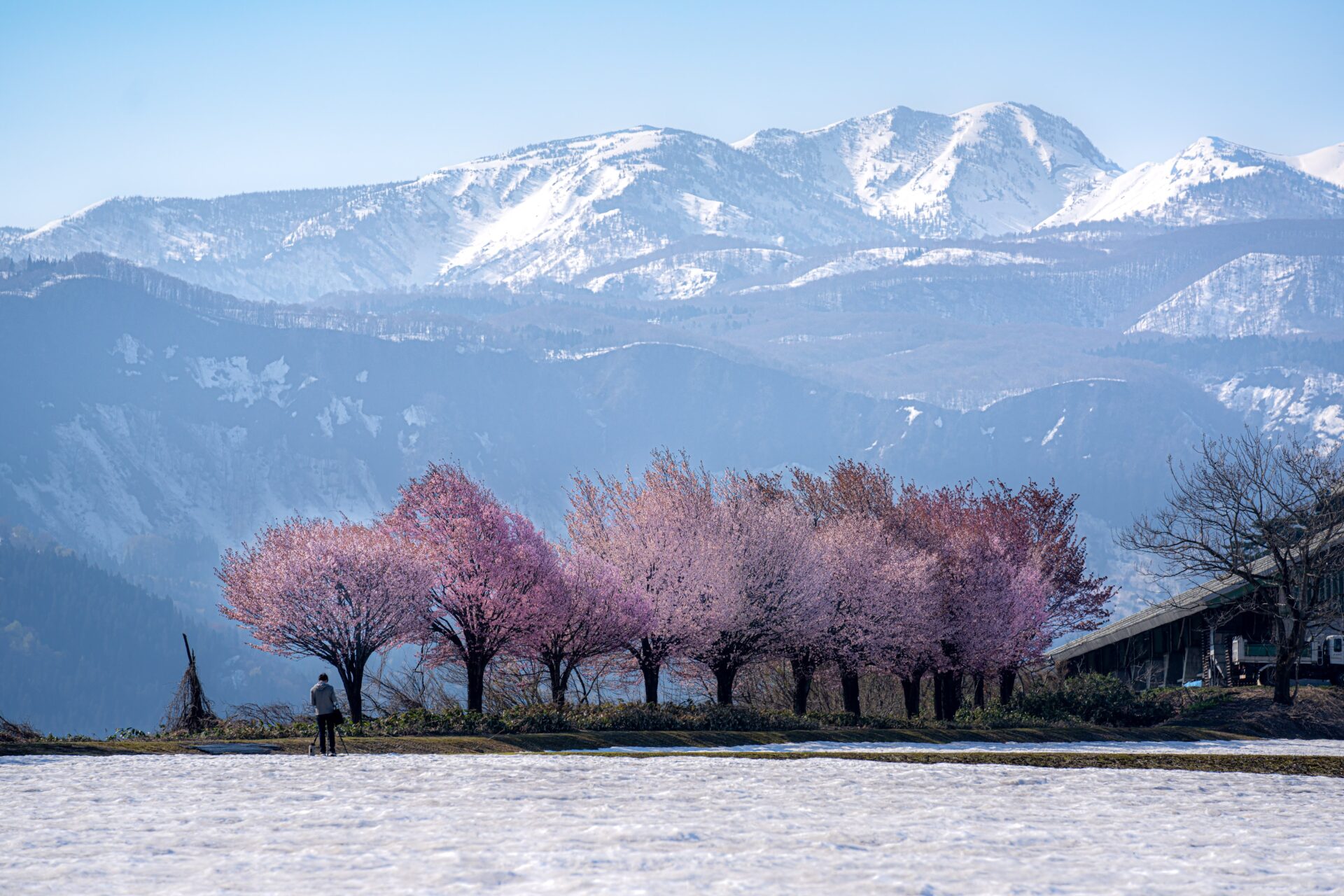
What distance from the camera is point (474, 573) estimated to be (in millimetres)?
56438

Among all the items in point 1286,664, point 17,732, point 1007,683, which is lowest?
point 1007,683

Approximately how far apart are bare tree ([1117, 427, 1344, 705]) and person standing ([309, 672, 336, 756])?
36551 mm

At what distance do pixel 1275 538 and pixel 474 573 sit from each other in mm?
32183

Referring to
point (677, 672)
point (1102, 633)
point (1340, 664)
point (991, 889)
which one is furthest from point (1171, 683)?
point (991, 889)

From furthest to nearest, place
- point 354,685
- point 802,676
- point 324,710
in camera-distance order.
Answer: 1. point 802,676
2. point 354,685
3. point 324,710

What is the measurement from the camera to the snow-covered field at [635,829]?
69.2 feet

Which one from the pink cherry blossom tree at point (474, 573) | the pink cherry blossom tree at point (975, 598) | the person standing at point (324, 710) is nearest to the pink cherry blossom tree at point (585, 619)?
the pink cherry blossom tree at point (474, 573)

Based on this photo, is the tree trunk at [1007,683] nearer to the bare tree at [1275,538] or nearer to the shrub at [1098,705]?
the shrub at [1098,705]

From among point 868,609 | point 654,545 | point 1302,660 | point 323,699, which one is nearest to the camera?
point 323,699

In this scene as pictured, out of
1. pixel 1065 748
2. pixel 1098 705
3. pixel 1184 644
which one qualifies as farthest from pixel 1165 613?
pixel 1065 748

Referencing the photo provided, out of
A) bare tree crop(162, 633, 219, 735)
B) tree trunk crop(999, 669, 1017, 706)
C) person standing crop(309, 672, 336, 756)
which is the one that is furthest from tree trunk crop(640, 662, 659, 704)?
person standing crop(309, 672, 336, 756)

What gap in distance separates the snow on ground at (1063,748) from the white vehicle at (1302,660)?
17650mm

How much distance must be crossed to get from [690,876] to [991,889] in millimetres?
4104

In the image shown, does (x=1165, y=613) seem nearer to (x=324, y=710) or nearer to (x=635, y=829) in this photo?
(x=324, y=710)
